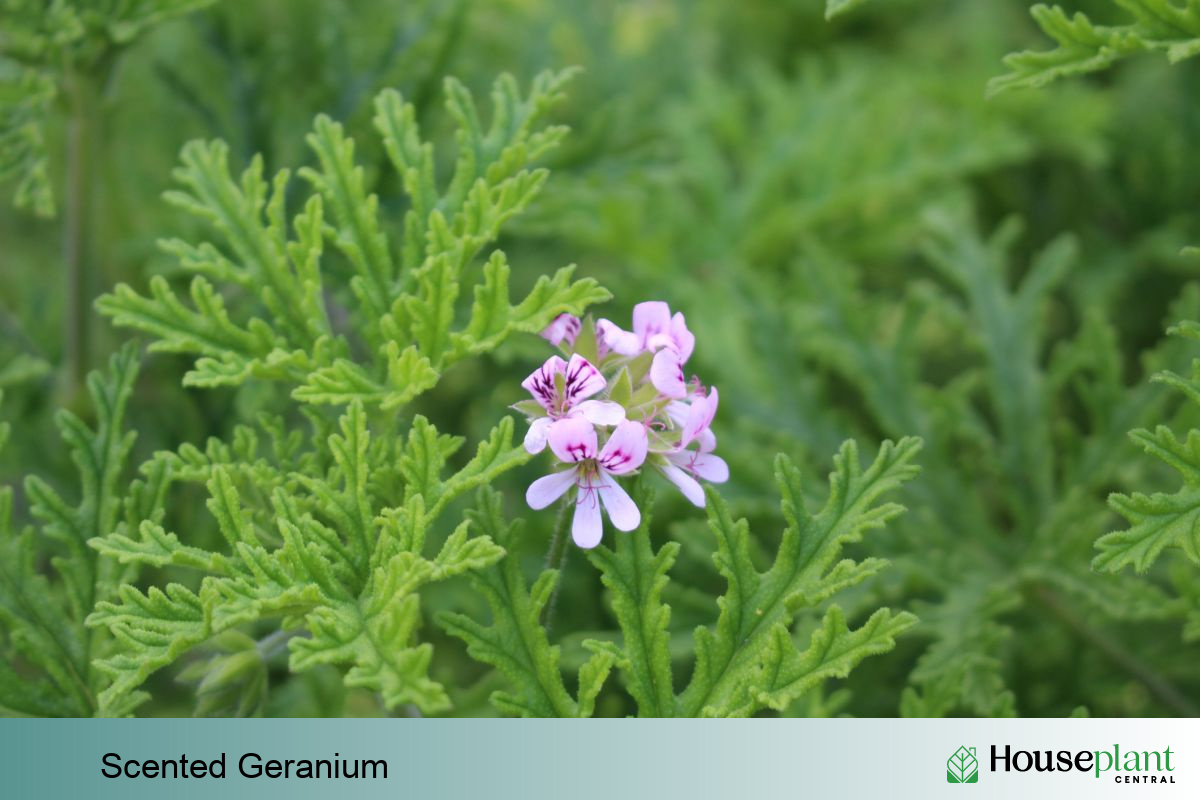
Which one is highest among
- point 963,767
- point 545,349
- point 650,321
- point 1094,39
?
point 545,349

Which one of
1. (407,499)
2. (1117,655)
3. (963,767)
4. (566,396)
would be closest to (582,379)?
(566,396)

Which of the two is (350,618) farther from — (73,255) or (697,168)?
(697,168)

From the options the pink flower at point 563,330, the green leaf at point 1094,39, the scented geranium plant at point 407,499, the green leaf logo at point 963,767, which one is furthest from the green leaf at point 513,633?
the green leaf at point 1094,39

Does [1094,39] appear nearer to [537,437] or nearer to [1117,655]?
[537,437]

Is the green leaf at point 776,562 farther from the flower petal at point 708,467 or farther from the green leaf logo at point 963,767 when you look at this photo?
the green leaf logo at point 963,767

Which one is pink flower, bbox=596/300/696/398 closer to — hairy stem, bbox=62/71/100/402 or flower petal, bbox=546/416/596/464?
flower petal, bbox=546/416/596/464

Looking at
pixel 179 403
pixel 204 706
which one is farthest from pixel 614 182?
pixel 204 706

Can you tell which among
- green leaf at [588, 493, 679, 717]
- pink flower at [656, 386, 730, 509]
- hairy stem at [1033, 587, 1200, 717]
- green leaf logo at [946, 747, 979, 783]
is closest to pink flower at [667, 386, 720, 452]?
pink flower at [656, 386, 730, 509]

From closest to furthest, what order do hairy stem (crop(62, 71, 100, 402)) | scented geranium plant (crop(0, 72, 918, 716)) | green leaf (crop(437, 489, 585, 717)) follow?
scented geranium plant (crop(0, 72, 918, 716)) < green leaf (crop(437, 489, 585, 717)) < hairy stem (crop(62, 71, 100, 402))
